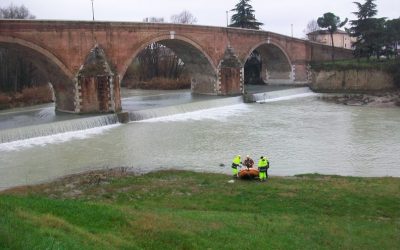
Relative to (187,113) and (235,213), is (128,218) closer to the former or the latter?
(235,213)

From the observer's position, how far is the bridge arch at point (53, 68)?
942 inches

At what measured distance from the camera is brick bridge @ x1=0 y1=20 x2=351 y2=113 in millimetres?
24812

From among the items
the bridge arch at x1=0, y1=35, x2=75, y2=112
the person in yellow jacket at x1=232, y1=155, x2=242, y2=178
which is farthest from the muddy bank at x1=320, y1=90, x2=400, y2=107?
the person in yellow jacket at x1=232, y1=155, x2=242, y2=178

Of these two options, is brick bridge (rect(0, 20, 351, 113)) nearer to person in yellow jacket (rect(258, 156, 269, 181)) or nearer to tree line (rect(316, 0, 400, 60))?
tree line (rect(316, 0, 400, 60))

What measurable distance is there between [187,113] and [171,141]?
28.5 ft

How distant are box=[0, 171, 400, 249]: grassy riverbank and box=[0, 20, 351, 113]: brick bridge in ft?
40.0

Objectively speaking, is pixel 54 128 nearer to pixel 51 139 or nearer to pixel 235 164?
pixel 51 139

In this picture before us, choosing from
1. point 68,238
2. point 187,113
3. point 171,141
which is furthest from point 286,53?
point 68,238

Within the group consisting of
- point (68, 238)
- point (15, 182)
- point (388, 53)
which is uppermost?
point (388, 53)

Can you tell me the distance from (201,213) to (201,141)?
10682 millimetres

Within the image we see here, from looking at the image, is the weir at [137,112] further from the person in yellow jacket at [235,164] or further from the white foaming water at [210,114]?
the person in yellow jacket at [235,164]

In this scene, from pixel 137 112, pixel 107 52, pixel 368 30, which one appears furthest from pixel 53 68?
pixel 368 30

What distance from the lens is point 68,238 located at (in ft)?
20.4

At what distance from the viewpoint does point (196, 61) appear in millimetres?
36594
